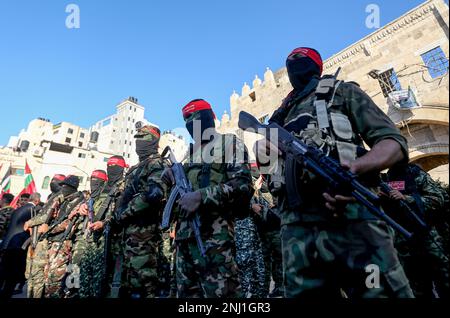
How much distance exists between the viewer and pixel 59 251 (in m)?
5.45

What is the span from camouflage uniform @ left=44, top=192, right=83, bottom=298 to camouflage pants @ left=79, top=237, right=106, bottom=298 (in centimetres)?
54

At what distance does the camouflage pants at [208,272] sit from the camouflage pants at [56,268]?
4064mm

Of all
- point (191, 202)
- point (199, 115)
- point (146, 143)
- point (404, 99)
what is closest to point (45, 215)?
point (146, 143)

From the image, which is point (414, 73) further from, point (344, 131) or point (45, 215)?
point (45, 215)

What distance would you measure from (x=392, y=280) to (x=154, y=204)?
294 cm

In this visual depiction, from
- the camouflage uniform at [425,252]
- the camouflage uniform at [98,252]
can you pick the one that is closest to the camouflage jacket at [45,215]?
the camouflage uniform at [98,252]

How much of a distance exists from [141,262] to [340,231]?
2817 mm

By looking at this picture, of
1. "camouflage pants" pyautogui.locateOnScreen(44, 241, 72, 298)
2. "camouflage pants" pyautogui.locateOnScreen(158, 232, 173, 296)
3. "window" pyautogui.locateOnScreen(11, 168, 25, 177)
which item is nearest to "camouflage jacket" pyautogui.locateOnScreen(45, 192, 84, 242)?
"camouflage pants" pyautogui.locateOnScreen(44, 241, 72, 298)

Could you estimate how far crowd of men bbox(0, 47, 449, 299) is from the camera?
143 centimetres

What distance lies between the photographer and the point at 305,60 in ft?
6.93

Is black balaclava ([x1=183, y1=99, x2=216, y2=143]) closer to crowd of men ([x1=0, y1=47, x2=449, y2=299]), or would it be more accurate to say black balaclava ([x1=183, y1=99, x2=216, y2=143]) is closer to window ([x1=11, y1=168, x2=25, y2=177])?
crowd of men ([x1=0, y1=47, x2=449, y2=299])

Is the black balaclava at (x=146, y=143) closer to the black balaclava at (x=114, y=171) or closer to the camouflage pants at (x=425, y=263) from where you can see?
the black balaclava at (x=114, y=171)

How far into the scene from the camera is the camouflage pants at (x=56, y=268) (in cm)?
501

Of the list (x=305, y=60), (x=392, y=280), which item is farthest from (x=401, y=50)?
(x=392, y=280)
